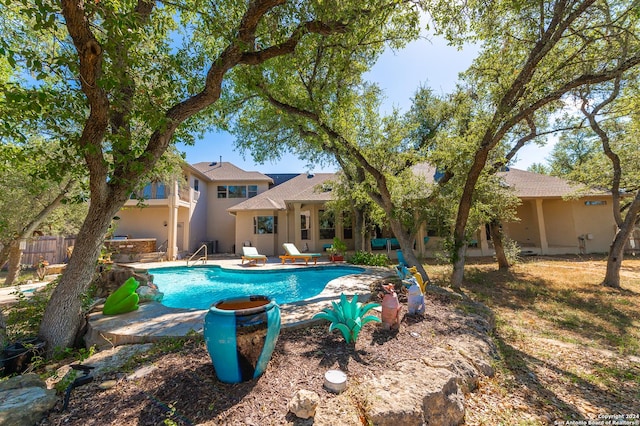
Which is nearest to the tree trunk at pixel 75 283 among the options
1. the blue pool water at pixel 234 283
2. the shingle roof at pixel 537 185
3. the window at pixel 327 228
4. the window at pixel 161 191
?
the blue pool water at pixel 234 283

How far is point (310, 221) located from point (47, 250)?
14.5 meters

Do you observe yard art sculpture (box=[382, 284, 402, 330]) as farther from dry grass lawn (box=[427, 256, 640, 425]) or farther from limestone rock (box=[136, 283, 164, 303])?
limestone rock (box=[136, 283, 164, 303])

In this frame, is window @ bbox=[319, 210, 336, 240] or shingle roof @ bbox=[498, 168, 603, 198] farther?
window @ bbox=[319, 210, 336, 240]

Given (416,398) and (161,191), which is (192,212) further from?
(416,398)

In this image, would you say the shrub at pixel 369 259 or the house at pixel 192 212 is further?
the house at pixel 192 212

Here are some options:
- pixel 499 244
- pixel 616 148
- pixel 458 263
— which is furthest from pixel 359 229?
pixel 616 148

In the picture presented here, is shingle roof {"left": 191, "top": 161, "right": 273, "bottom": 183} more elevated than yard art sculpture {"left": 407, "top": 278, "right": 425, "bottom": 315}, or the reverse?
shingle roof {"left": 191, "top": 161, "right": 273, "bottom": 183}

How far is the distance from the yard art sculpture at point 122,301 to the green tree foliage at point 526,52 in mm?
8012

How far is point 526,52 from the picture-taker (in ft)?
23.3

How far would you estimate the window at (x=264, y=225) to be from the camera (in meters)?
17.5

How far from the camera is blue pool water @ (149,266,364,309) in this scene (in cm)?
848

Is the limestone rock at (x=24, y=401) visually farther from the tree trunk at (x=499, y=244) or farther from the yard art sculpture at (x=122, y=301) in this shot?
the tree trunk at (x=499, y=244)

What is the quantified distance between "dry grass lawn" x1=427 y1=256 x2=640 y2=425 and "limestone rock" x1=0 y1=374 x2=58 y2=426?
4.08 m

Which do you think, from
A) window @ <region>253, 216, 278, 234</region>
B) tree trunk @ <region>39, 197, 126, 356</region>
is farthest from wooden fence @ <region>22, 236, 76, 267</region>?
tree trunk @ <region>39, 197, 126, 356</region>
